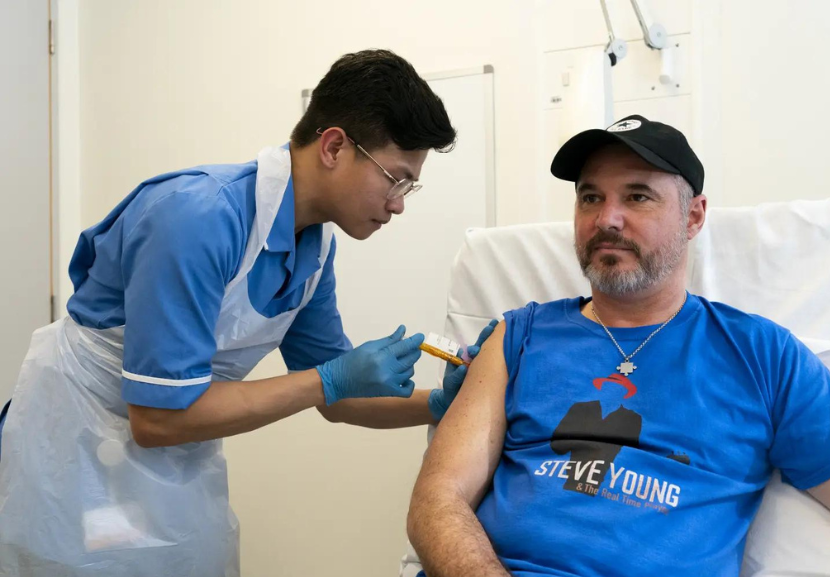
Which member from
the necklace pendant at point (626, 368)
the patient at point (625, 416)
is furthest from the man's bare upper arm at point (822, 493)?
the necklace pendant at point (626, 368)

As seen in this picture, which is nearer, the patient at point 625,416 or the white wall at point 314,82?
the patient at point 625,416

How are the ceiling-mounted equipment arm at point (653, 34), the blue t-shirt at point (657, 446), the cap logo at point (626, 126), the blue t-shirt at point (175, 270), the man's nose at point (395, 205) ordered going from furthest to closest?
the ceiling-mounted equipment arm at point (653, 34) < the man's nose at point (395, 205) < the cap logo at point (626, 126) < the blue t-shirt at point (175, 270) < the blue t-shirt at point (657, 446)

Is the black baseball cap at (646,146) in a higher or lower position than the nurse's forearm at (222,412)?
higher

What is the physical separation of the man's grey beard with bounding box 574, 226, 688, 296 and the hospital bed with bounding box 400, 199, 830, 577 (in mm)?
201

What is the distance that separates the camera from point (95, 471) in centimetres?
141

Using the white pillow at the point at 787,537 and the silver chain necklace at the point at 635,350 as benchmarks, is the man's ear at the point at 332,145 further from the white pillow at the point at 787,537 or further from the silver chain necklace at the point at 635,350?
the white pillow at the point at 787,537

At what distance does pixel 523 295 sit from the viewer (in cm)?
167

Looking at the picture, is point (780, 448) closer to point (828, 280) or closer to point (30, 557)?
point (828, 280)

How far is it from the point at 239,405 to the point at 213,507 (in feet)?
0.90

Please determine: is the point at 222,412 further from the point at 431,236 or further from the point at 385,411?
the point at 431,236

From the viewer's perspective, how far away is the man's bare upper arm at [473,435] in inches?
50.7

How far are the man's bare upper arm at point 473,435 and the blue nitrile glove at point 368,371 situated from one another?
13 centimetres

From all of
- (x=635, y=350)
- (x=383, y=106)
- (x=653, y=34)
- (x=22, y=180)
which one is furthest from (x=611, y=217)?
(x=22, y=180)

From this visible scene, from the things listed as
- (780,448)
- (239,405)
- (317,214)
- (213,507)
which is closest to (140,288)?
(239,405)
